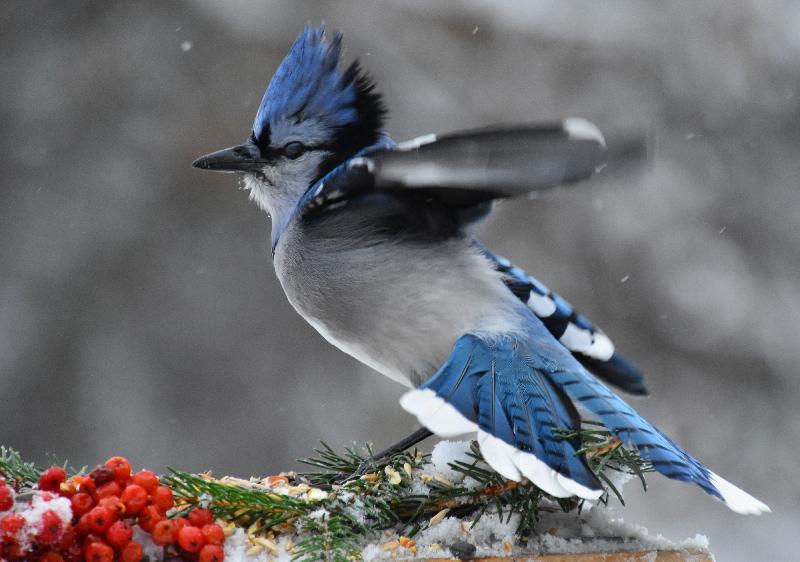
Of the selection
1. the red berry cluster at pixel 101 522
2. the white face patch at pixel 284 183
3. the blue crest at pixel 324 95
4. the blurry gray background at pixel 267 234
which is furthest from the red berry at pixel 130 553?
the blurry gray background at pixel 267 234

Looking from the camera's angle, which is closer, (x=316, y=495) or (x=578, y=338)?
(x=316, y=495)

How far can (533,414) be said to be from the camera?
3.98 feet

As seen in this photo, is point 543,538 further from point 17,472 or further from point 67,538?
point 17,472

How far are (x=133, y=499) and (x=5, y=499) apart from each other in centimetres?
14

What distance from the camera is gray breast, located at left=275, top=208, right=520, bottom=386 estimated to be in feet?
4.61

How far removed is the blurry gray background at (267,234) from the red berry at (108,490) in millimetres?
2027

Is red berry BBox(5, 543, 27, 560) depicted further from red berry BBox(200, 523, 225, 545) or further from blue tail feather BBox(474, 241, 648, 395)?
blue tail feather BBox(474, 241, 648, 395)

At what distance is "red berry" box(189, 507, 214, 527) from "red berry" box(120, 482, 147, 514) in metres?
0.06

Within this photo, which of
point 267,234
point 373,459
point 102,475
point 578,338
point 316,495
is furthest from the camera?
point 267,234

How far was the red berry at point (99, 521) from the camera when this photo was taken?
1.07 metres

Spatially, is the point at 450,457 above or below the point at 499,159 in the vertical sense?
below

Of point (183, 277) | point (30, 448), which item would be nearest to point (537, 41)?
point (183, 277)

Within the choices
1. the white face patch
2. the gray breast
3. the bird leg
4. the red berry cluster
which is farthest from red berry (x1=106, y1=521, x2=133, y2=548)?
the white face patch

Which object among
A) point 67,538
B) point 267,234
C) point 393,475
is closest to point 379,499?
point 393,475
